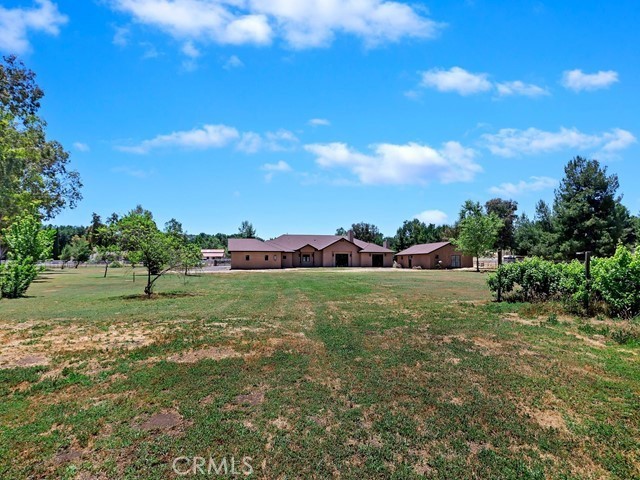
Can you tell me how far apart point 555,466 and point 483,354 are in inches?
139

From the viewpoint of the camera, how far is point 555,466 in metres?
3.67

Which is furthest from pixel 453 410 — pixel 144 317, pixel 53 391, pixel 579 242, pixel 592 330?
pixel 579 242

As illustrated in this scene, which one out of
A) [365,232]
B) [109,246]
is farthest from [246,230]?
[109,246]

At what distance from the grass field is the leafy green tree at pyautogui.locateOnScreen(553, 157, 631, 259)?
3263 centimetres

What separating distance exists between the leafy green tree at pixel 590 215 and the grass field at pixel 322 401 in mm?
32630

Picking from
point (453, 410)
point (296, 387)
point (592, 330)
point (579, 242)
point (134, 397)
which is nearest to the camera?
point (453, 410)

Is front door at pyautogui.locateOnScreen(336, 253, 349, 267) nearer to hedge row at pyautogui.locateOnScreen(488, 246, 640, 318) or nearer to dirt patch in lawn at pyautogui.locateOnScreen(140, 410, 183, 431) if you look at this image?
hedge row at pyautogui.locateOnScreen(488, 246, 640, 318)

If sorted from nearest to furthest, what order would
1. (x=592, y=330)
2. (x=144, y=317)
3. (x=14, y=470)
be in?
(x=14, y=470) → (x=592, y=330) → (x=144, y=317)

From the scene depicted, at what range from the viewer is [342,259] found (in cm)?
5591

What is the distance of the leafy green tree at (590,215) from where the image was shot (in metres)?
34.6

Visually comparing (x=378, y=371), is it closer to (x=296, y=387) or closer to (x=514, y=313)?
(x=296, y=387)

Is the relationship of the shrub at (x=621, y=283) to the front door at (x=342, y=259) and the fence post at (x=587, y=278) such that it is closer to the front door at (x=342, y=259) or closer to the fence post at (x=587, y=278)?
the fence post at (x=587, y=278)

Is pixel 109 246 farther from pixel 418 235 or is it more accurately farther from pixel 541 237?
pixel 418 235

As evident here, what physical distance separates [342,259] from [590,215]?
31782 millimetres
